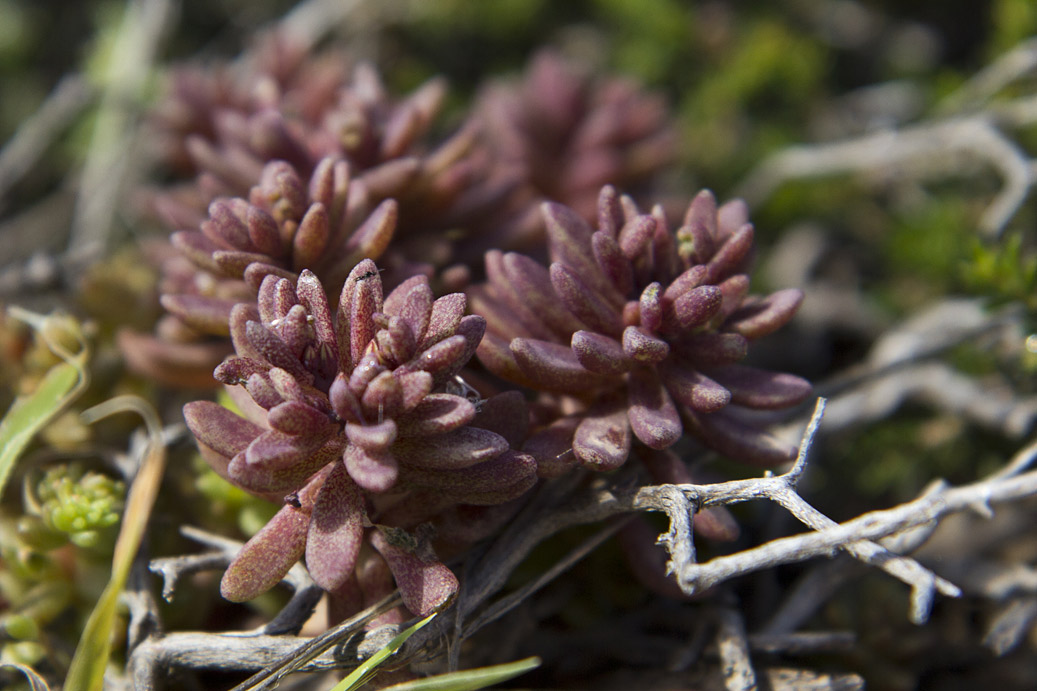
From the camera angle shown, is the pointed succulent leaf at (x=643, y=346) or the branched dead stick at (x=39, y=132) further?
the branched dead stick at (x=39, y=132)

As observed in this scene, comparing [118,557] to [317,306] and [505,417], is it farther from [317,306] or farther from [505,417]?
[505,417]

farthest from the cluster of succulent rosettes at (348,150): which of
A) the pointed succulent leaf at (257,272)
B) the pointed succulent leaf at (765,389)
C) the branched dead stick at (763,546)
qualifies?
the branched dead stick at (763,546)

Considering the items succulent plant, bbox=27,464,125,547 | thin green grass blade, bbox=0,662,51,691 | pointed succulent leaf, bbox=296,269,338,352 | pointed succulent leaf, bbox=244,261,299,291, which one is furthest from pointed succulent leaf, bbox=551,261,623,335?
thin green grass blade, bbox=0,662,51,691

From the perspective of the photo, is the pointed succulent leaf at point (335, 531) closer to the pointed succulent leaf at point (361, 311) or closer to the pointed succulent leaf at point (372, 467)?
the pointed succulent leaf at point (372, 467)

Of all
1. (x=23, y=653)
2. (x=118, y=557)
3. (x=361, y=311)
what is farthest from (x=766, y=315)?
(x=23, y=653)

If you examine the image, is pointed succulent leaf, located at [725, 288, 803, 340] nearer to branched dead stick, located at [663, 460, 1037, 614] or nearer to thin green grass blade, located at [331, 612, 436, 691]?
branched dead stick, located at [663, 460, 1037, 614]

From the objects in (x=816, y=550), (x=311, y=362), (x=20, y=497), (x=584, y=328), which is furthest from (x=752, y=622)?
(x=20, y=497)

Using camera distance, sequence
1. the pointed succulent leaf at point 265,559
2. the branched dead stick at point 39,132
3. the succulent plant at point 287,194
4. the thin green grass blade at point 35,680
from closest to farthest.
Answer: the pointed succulent leaf at point 265,559
the thin green grass blade at point 35,680
the succulent plant at point 287,194
the branched dead stick at point 39,132
